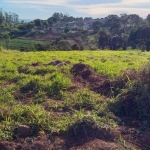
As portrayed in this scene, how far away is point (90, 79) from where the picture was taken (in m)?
7.40

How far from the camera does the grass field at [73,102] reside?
4.31 metres

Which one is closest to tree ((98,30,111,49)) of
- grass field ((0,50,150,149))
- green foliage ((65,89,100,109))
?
grass field ((0,50,150,149))

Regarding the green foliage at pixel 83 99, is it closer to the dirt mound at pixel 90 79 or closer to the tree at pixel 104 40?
the dirt mound at pixel 90 79

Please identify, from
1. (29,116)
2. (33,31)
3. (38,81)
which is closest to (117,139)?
(29,116)

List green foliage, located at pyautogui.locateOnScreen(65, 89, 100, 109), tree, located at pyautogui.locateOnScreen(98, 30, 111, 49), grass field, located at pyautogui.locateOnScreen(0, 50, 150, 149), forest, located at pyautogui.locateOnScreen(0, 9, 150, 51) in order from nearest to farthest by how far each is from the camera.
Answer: grass field, located at pyautogui.locateOnScreen(0, 50, 150, 149) → green foliage, located at pyautogui.locateOnScreen(65, 89, 100, 109) → forest, located at pyautogui.locateOnScreen(0, 9, 150, 51) → tree, located at pyautogui.locateOnScreen(98, 30, 111, 49)

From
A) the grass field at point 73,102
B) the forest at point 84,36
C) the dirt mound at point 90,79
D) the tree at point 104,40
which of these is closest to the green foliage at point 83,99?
the grass field at point 73,102

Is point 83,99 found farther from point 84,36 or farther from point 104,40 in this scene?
point 84,36

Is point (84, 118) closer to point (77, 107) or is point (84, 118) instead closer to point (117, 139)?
point (117, 139)

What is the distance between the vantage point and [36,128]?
4332mm

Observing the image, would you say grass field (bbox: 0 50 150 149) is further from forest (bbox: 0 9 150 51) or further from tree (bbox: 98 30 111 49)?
tree (bbox: 98 30 111 49)

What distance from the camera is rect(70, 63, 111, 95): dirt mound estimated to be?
6629 millimetres

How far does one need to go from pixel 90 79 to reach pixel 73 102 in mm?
1820

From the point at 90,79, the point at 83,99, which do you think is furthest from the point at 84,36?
the point at 83,99

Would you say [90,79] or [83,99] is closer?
[83,99]
